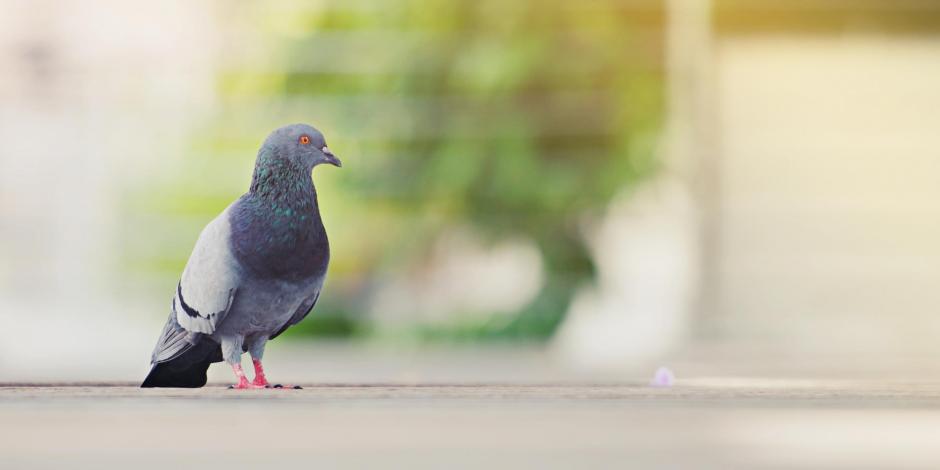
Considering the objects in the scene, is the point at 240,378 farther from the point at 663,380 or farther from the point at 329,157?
the point at 663,380

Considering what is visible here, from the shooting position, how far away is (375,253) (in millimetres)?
9617

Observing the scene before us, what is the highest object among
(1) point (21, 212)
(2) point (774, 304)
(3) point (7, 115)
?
(3) point (7, 115)

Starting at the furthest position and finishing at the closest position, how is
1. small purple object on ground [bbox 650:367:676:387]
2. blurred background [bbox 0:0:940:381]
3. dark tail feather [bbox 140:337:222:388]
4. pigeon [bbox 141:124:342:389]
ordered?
blurred background [bbox 0:0:940:381], small purple object on ground [bbox 650:367:676:387], dark tail feather [bbox 140:337:222:388], pigeon [bbox 141:124:342:389]

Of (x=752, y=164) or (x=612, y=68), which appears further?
(x=752, y=164)

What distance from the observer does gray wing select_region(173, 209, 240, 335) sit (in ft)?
7.22

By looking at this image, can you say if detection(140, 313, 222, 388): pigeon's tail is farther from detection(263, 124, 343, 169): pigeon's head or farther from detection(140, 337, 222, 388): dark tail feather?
detection(263, 124, 343, 169): pigeon's head

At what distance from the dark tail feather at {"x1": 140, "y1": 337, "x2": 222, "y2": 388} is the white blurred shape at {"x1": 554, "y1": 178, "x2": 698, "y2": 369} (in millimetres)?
6823

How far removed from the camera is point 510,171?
8656mm

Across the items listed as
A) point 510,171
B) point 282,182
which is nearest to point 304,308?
point 282,182

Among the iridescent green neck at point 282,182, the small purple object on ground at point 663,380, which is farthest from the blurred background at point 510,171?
the iridescent green neck at point 282,182

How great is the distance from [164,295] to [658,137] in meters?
4.14

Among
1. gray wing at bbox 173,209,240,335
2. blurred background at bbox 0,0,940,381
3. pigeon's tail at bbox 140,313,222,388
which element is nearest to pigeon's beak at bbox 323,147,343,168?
gray wing at bbox 173,209,240,335

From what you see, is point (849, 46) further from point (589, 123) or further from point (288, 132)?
point (288, 132)

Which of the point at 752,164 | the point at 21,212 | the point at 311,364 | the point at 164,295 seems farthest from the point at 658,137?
the point at 21,212
